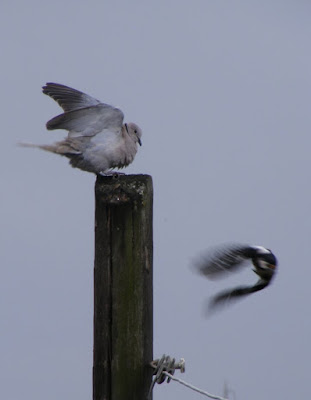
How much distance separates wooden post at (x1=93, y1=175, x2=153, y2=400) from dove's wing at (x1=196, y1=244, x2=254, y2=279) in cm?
34

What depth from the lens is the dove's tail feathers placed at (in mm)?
7750

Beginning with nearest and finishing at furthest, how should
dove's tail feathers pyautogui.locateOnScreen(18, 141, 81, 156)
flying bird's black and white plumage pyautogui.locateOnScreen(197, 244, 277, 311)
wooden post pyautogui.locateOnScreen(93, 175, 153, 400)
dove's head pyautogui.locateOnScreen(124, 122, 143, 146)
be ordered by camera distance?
wooden post pyautogui.locateOnScreen(93, 175, 153, 400) → flying bird's black and white plumage pyautogui.locateOnScreen(197, 244, 277, 311) → dove's tail feathers pyautogui.locateOnScreen(18, 141, 81, 156) → dove's head pyautogui.locateOnScreen(124, 122, 143, 146)

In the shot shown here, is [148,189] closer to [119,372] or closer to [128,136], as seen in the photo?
[119,372]

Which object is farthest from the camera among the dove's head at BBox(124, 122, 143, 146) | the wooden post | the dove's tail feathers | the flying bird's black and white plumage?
the dove's head at BBox(124, 122, 143, 146)

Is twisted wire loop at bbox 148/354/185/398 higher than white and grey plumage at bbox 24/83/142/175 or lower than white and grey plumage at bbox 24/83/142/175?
lower

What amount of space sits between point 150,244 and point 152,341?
0.53m

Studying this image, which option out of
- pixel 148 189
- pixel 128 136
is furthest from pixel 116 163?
pixel 148 189

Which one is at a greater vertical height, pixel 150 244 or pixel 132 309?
pixel 150 244

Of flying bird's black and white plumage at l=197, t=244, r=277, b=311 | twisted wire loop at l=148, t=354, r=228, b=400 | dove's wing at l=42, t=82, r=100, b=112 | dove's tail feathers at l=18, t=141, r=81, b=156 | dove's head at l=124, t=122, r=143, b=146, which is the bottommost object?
twisted wire loop at l=148, t=354, r=228, b=400

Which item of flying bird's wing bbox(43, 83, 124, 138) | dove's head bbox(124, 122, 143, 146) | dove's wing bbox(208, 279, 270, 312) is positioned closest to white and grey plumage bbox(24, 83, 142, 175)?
flying bird's wing bbox(43, 83, 124, 138)

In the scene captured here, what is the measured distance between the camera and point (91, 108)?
25.8ft

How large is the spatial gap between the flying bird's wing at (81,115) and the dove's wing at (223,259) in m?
3.11

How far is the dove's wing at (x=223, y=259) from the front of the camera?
5.01m

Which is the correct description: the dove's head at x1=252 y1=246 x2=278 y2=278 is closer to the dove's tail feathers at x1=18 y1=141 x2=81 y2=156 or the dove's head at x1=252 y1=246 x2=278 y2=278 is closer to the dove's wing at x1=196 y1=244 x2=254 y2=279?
the dove's wing at x1=196 y1=244 x2=254 y2=279
